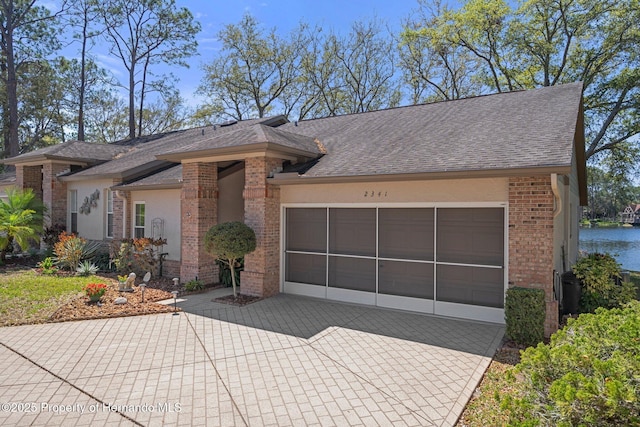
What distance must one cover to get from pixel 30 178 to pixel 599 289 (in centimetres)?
2215

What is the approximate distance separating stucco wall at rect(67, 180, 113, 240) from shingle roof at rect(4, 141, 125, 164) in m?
1.26

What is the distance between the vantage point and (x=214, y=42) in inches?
1156

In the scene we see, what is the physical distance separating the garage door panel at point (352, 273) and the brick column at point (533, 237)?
3.00 m

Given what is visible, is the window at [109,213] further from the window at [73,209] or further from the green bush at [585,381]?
the green bush at [585,381]

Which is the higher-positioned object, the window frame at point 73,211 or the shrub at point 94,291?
the window frame at point 73,211

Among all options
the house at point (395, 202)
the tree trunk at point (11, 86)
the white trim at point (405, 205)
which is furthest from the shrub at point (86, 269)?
the tree trunk at point (11, 86)

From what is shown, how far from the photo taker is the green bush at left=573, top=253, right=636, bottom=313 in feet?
26.1

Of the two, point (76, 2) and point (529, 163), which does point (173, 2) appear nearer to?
point (76, 2)

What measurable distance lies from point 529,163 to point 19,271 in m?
15.7

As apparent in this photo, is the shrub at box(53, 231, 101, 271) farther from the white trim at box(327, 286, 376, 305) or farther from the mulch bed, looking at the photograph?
the white trim at box(327, 286, 376, 305)

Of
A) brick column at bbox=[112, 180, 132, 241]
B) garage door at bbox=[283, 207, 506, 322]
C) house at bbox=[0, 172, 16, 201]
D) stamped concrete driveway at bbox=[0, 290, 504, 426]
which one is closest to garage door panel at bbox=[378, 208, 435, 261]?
garage door at bbox=[283, 207, 506, 322]

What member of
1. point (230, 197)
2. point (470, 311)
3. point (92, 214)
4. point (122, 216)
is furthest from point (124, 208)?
point (470, 311)

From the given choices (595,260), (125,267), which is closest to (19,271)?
(125,267)

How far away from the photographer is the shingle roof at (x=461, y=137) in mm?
7074
